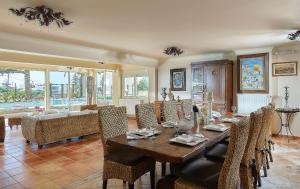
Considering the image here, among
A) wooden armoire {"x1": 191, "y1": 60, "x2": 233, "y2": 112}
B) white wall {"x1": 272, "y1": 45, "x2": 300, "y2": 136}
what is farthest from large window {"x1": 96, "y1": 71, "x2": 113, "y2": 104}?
white wall {"x1": 272, "y1": 45, "x2": 300, "y2": 136}

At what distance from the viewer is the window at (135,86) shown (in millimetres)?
8281

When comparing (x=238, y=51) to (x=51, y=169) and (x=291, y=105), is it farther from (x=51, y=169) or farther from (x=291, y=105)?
(x=51, y=169)

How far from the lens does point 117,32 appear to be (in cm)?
397

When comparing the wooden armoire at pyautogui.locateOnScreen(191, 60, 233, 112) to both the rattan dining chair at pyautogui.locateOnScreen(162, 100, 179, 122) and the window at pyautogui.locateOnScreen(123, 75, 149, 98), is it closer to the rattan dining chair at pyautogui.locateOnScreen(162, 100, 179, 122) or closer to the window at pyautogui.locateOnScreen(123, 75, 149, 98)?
the rattan dining chair at pyautogui.locateOnScreen(162, 100, 179, 122)

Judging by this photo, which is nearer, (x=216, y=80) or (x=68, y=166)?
(x=68, y=166)

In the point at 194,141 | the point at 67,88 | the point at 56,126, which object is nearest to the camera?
the point at 194,141

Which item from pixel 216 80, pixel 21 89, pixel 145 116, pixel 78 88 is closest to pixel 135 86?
pixel 78 88

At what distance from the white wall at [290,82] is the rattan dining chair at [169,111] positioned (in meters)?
3.29

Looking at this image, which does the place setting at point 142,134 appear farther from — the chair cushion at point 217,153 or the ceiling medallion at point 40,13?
the ceiling medallion at point 40,13

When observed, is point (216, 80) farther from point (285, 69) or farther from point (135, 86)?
point (135, 86)

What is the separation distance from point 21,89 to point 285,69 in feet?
28.4

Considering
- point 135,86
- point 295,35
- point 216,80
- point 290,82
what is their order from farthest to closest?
point 135,86 → point 216,80 → point 290,82 → point 295,35

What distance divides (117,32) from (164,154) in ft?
9.53

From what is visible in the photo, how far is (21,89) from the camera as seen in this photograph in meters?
7.74
